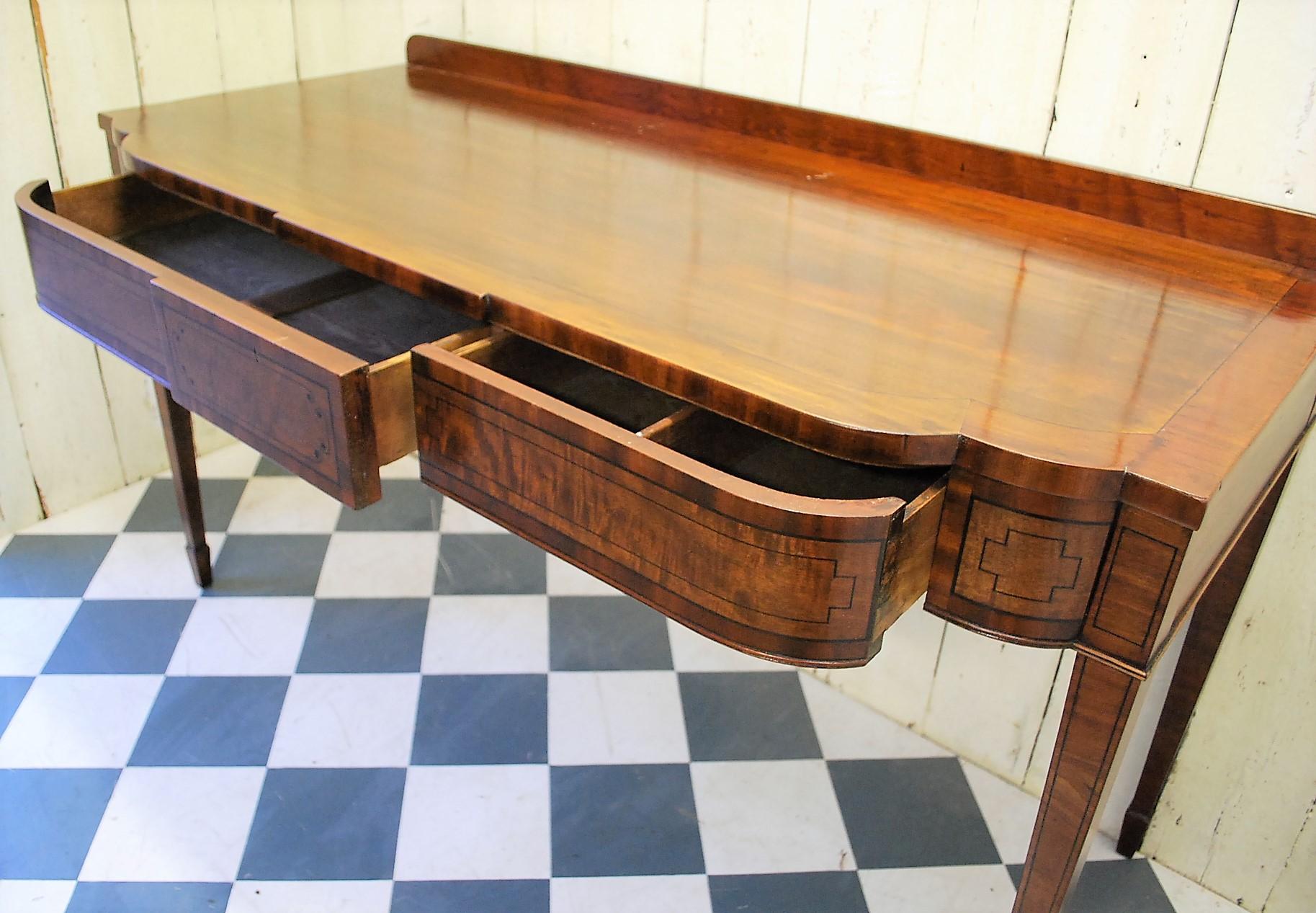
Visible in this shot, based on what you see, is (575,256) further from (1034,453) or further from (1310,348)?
(1310,348)

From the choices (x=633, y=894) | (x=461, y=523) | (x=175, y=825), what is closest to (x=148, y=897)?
(x=175, y=825)

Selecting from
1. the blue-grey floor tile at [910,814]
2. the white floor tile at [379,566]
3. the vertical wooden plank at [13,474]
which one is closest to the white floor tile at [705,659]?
the blue-grey floor tile at [910,814]

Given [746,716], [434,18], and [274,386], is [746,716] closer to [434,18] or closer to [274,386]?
[274,386]

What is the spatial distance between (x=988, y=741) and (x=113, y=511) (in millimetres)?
1666

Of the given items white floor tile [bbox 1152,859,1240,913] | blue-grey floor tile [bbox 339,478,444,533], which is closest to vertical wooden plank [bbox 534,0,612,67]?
blue-grey floor tile [bbox 339,478,444,533]

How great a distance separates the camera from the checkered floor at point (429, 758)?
144 cm

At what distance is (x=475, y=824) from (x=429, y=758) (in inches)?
5.8

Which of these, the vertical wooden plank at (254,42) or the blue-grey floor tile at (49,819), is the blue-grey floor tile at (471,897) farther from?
the vertical wooden plank at (254,42)

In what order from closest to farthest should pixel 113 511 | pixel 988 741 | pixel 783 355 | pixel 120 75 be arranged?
pixel 783 355 < pixel 988 741 < pixel 120 75 < pixel 113 511

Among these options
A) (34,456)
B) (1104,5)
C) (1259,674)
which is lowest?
(34,456)

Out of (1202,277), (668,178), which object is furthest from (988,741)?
(668,178)

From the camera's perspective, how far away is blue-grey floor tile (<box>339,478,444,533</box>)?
7.09ft

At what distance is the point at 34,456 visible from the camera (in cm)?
207

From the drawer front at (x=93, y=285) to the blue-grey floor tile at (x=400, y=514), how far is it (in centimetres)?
86
